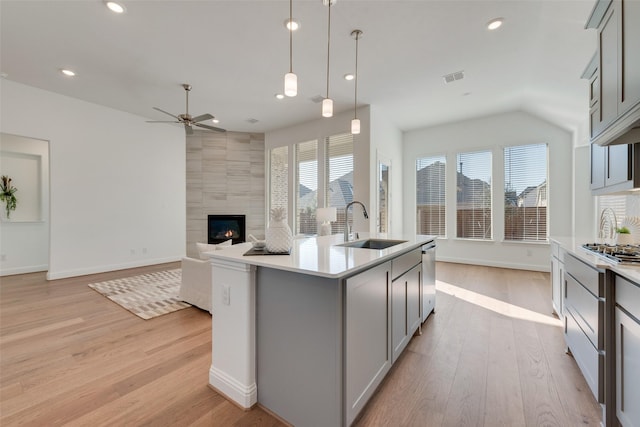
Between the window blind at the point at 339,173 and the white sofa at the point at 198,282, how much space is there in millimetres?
2985

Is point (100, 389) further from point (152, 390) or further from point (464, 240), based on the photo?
point (464, 240)

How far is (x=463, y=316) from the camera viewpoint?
3039 millimetres

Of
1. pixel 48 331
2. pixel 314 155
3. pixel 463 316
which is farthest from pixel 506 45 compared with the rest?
pixel 48 331

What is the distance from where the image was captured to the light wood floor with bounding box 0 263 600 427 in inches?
61.7

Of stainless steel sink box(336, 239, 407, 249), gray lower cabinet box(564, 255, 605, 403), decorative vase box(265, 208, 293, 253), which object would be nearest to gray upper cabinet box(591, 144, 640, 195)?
gray lower cabinet box(564, 255, 605, 403)

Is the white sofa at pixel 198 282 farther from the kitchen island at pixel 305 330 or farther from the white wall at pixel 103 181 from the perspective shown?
the white wall at pixel 103 181

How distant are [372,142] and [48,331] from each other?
5184mm

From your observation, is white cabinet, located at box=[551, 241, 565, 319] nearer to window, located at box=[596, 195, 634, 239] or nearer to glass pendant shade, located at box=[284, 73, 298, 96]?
window, located at box=[596, 195, 634, 239]

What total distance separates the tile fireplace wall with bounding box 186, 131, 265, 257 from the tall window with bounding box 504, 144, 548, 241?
5728 mm

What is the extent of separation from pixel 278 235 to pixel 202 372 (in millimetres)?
1258

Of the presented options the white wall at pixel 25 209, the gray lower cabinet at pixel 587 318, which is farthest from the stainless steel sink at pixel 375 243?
the white wall at pixel 25 209

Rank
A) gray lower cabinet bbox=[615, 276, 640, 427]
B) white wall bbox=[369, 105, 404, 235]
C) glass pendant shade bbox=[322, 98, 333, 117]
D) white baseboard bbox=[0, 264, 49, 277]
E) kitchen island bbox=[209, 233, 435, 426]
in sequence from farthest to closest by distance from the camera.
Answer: white wall bbox=[369, 105, 404, 235] < white baseboard bbox=[0, 264, 49, 277] < glass pendant shade bbox=[322, 98, 333, 117] < kitchen island bbox=[209, 233, 435, 426] < gray lower cabinet bbox=[615, 276, 640, 427]

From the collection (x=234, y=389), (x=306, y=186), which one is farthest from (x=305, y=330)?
(x=306, y=186)

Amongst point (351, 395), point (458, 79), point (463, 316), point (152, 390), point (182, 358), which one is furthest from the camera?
point (458, 79)
